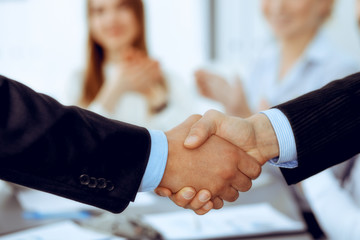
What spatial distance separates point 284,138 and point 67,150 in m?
0.47

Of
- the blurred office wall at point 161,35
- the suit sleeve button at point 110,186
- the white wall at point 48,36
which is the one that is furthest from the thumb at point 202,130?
the white wall at point 48,36

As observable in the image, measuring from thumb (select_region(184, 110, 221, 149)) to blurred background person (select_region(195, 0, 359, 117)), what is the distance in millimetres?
773

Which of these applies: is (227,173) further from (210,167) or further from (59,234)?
(59,234)

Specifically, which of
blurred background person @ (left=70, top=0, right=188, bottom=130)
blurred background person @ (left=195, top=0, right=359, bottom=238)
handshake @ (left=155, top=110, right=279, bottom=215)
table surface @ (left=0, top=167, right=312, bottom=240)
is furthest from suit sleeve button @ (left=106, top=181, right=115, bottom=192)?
blurred background person @ (left=70, top=0, right=188, bottom=130)

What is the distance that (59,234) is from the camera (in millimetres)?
885

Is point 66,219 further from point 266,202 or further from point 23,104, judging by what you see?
point 266,202

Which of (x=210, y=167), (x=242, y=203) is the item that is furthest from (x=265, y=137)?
(x=242, y=203)

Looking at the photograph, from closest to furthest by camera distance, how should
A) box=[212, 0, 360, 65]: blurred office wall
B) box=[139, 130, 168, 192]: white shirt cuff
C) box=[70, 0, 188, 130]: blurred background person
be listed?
box=[139, 130, 168, 192]: white shirt cuff
box=[70, 0, 188, 130]: blurred background person
box=[212, 0, 360, 65]: blurred office wall

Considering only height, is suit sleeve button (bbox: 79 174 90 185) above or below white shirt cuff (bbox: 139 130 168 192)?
above

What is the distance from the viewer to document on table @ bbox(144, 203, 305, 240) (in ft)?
3.04

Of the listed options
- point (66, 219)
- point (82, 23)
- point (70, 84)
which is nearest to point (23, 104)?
point (66, 219)

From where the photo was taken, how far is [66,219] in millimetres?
1018

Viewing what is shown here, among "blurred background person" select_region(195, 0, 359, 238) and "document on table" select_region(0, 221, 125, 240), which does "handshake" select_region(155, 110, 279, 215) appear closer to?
"document on table" select_region(0, 221, 125, 240)

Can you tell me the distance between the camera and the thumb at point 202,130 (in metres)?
0.96
